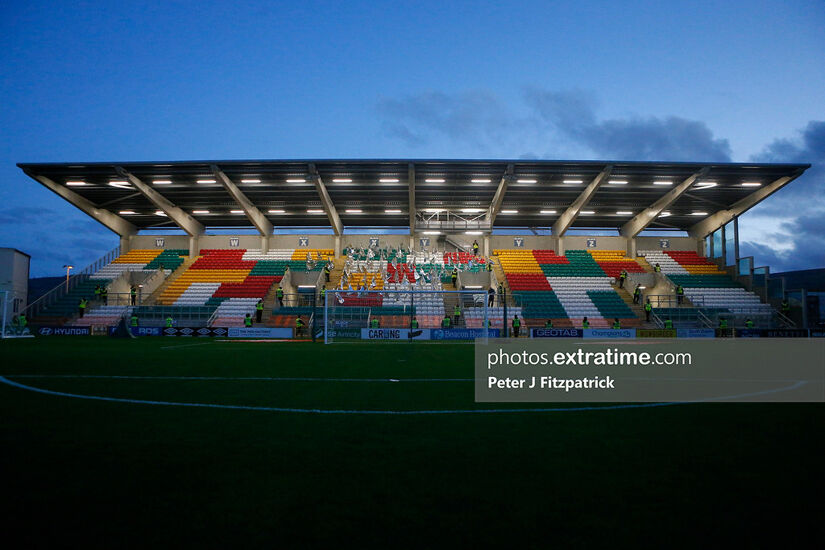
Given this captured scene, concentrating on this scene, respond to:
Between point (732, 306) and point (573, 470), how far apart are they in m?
36.6

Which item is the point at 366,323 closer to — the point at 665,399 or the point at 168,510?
the point at 665,399

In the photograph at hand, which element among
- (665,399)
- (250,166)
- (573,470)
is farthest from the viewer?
(250,166)

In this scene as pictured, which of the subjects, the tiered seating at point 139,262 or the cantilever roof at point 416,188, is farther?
the tiered seating at point 139,262

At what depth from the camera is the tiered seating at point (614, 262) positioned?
126ft

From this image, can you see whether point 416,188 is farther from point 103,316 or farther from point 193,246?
point 103,316

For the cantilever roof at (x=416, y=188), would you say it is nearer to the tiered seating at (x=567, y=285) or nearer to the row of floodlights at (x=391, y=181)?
the row of floodlights at (x=391, y=181)

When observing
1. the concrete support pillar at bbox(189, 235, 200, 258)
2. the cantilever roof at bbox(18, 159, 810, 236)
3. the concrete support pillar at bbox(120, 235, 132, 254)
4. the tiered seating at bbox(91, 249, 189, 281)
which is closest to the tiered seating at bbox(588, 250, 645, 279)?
the cantilever roof at bbox(18, 159, 810, 236)

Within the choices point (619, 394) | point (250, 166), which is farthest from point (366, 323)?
point (619, 394)

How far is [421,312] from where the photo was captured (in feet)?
86.7

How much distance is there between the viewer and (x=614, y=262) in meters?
39.6

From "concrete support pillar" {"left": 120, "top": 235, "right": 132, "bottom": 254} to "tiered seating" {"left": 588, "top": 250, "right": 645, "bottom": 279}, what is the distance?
38817mm

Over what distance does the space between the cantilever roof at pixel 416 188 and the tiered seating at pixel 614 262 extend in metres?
2.50

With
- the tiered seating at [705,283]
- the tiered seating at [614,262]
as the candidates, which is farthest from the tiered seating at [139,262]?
the tiered seating at [705,283]

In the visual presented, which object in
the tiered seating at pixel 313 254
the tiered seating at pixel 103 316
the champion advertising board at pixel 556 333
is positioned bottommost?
the champion advertising board at pixel 556 333
